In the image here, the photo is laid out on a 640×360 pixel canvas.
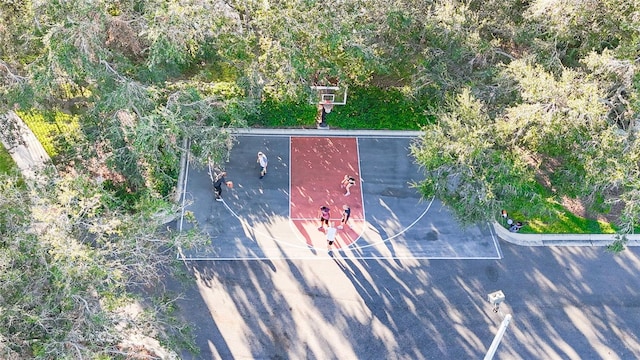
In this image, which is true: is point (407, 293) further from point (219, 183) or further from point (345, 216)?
point (219, 183)

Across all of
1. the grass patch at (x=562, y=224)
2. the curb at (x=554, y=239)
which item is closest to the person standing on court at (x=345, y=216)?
the curb at (x=554, y=239)

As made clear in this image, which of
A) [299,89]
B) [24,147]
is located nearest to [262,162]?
[299,89]

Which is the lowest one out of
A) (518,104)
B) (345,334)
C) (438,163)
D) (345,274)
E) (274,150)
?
(345,334)

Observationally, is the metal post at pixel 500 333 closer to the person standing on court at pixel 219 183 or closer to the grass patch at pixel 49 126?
the person standing on court at pixel 219 183

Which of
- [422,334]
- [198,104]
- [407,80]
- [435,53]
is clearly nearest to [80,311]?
[198,104]

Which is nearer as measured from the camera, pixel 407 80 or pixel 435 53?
pixel 435 53

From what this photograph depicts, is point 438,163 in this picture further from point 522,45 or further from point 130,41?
point 130,41
